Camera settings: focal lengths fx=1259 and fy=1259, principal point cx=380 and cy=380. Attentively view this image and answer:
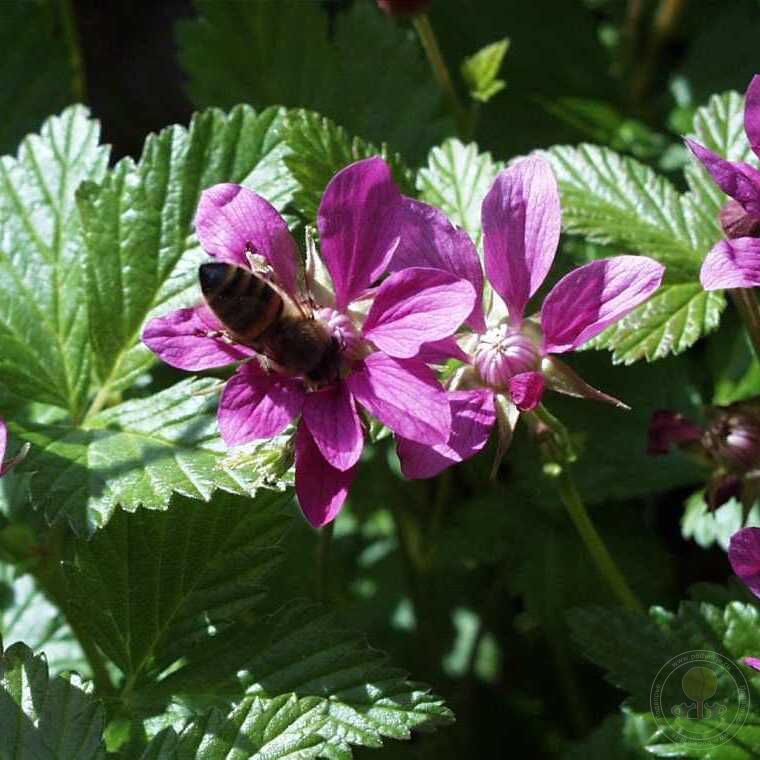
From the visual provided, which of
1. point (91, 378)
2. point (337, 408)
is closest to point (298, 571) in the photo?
point (91, 378)

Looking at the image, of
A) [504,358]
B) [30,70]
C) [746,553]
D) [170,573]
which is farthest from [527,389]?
[30,70]

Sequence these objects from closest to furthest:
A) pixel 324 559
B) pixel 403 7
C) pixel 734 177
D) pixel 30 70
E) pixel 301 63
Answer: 1. pixel 734 177
2. pixel 324 559
3. pixel 403 7
4. pixel 301 63
5. pixel 30 70

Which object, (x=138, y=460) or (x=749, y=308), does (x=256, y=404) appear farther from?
(x=749, y=308)

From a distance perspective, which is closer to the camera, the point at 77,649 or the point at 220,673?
the point at 220,673

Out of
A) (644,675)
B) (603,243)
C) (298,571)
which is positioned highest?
(603,243)

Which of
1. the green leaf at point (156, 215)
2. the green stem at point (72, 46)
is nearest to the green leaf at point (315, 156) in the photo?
the green leaf at point (156, 215)

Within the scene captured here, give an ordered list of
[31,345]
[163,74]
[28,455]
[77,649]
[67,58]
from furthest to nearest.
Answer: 1. [163,74]
2. [67,58]
3. [77,649]
4. [31,345]
5. [28,455]

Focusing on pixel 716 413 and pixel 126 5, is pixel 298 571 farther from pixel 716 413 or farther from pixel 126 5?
pixel 126 5
